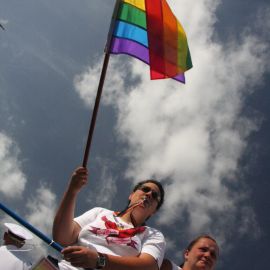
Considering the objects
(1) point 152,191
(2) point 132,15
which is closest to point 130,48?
(2) point 132,15

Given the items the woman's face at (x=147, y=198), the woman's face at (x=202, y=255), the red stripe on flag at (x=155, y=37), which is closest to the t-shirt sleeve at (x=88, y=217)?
the woman's face at (x=147, y=198)

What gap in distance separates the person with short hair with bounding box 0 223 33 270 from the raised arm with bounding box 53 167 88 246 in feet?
1.57

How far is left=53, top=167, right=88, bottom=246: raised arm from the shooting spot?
4.98 metres

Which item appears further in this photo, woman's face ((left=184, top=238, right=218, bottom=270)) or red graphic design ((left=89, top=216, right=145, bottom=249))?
woman's face ((left=184, top=238, right=218, bottom=270))

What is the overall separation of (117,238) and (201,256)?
6.69ft

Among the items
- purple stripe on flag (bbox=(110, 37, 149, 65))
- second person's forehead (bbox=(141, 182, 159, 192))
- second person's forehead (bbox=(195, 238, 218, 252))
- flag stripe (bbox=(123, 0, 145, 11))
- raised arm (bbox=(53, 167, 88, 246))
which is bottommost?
raised arm (bbox=(53, 167, 88, 246))

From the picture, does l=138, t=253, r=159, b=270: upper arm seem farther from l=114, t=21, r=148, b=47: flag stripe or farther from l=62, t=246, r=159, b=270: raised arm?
l=114, t=21, r=148, b=47: flag stripe

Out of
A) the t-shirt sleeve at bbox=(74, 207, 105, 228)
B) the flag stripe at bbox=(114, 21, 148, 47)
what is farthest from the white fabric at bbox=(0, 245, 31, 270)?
the flag stripe at bbox=(114, 21, 148, 47)

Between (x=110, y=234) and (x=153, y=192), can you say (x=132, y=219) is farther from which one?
(x=110, y=234)

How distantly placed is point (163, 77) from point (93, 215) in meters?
2.99

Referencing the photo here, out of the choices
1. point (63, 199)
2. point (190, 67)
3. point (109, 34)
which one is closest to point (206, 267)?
point (63, 199)

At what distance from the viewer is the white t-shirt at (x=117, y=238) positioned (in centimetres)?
495

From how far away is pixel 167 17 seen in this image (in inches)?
296

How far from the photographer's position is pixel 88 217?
5668 millimetres
